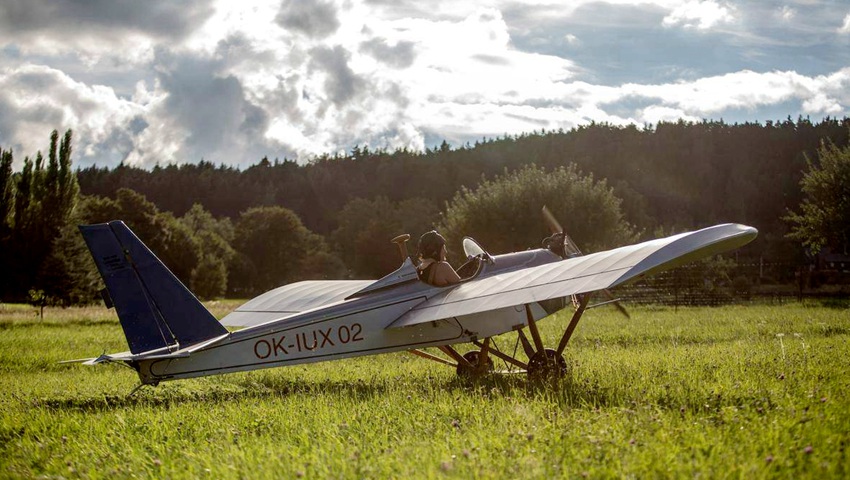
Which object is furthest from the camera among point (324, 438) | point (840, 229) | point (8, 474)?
point (840, 229)

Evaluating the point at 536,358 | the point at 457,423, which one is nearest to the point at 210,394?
the point at 536,358

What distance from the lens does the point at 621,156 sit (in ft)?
445

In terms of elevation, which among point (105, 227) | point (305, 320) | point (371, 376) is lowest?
point (371, 376)

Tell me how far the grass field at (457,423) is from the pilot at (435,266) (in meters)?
1.44

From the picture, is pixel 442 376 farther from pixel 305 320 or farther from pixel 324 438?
pixel 324 438

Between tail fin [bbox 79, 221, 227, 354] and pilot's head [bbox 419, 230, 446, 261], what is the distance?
9.56ft

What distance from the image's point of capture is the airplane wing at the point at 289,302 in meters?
12.3

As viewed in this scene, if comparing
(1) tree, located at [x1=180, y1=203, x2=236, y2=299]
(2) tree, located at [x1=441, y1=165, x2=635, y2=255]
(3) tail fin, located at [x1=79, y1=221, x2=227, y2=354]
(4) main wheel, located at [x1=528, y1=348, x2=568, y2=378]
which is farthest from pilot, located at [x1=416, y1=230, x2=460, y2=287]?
(1) tree, located at [x1=180, y1=203, x2=236, y2=299]

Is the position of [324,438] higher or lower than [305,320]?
lower

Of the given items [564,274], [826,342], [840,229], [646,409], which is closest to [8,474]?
[646,409]

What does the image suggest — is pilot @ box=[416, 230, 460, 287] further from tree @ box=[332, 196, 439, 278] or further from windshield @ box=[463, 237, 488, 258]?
tree @ box=[332, 196, 439, 278]

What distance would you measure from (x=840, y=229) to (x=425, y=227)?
61449 millimetres

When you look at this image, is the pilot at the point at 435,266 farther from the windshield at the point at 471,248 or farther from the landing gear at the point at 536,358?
the landing gear at the point at 536,358

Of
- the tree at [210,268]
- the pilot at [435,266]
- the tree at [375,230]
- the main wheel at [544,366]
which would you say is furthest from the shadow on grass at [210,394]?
the tree at [375,230]
